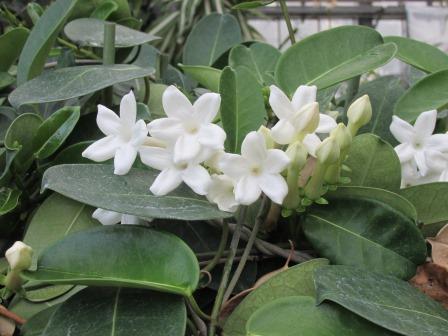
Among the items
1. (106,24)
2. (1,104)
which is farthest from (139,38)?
(1,104)

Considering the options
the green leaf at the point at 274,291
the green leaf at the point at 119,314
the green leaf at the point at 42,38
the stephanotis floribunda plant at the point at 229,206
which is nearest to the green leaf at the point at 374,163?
the stephanotis floribunda plant at the point at 229,206

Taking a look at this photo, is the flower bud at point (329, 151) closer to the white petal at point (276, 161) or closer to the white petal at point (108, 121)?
the white petal at point (276, 161)

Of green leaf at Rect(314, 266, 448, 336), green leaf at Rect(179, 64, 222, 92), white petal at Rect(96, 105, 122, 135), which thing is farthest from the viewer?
green leaf at Rect(179, 64, 222, 92)

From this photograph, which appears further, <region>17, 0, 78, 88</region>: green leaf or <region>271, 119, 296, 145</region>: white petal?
<region>17, 0, 78, 88</region>: green leaf

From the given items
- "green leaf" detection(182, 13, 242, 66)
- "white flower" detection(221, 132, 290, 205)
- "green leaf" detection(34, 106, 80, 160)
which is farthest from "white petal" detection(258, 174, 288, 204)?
"green leaf" detection(182, 13, 242, 66)

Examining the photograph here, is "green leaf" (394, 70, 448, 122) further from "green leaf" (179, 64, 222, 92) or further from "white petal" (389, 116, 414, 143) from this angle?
"green leaf" (179, 64, 222, 92)

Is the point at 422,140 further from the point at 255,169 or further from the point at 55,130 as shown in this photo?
the point at 55,130

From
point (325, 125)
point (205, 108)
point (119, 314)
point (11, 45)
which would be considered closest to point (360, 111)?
point (325, 125)
